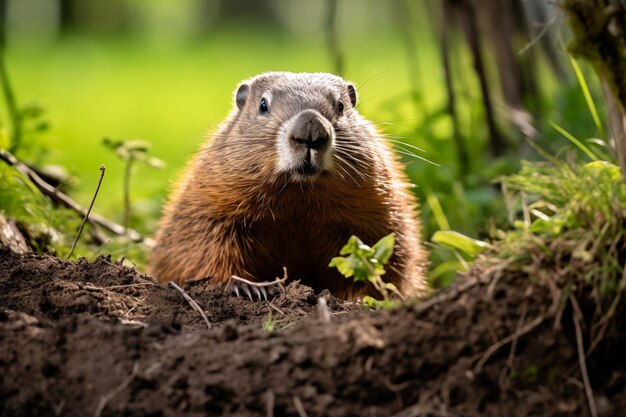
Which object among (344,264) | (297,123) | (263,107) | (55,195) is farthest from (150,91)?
(344,264)

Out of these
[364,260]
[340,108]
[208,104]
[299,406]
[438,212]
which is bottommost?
[299,406]

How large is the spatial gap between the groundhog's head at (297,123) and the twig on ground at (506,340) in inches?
67.1

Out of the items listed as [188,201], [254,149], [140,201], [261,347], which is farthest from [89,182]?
[261,347]

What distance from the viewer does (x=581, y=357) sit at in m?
2.51

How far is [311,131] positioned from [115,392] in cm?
184

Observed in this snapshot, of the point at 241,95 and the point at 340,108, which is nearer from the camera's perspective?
the point at 340,108

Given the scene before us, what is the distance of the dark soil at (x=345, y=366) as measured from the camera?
2486 millimetres

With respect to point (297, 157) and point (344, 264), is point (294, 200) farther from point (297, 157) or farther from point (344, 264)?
point (344, 264)

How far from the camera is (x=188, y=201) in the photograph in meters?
4.79

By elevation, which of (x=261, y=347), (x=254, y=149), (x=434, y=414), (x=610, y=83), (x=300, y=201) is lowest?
(x=434, y=414)

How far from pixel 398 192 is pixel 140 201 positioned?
294cm

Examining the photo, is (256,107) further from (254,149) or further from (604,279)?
(604,279)

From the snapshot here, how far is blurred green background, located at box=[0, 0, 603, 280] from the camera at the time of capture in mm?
6016

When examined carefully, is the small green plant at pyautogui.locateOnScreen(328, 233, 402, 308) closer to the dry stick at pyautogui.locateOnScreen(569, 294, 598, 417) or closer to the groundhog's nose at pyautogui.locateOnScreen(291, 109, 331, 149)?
the dry stick at pyautogui.locateOnScreen(569, 294, 598, 417)
